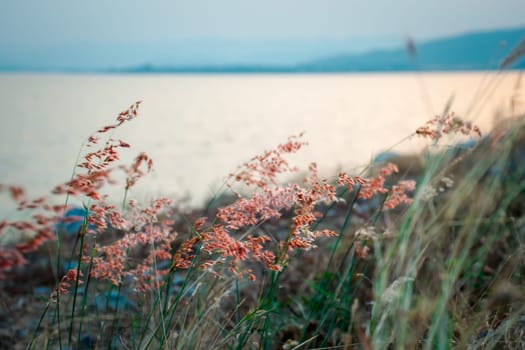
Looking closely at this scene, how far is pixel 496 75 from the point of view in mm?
2564

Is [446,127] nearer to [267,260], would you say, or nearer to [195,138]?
[267,260]

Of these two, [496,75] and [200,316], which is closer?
[200,316]

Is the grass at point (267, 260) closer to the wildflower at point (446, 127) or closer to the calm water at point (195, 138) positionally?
the wildflower at point (446, 127)

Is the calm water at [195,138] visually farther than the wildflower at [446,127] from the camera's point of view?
Yes

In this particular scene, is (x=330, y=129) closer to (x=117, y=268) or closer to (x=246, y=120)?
(x=246, y=120)

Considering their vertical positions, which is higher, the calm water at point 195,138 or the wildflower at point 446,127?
the wildflower at point 446,127

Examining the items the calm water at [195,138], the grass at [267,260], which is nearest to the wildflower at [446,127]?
the grass at [267,260]

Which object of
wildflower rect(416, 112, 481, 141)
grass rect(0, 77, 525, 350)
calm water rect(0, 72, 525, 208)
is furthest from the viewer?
calm water rect(0, 72, 525, 208)

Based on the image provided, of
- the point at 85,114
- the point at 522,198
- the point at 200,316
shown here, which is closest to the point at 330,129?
A: the point at 85,114

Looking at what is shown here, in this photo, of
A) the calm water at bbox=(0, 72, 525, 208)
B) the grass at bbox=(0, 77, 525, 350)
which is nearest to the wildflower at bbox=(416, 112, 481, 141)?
the grass at bbox=(0, 77, 525, 350)

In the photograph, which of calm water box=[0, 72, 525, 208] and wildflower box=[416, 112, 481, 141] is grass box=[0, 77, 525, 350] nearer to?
wildflower box=[416, 112, 481, 141]

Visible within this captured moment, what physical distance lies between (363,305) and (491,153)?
1505 mm

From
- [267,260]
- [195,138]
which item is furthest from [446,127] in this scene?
Answer: [195,138]

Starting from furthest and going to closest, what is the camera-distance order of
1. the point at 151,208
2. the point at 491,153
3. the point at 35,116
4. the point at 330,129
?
the point at 35,116 < the point at 330,129 < the point at 491,153 < the point at 151,208
